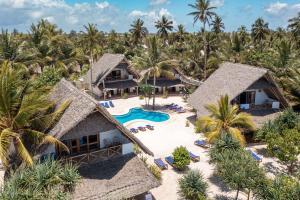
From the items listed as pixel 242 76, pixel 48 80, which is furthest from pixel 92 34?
pixel 242 76

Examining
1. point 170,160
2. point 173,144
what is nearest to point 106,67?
point 173,144

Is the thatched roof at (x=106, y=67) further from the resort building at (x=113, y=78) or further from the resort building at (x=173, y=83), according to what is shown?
the resort building at (x=173, y=83)

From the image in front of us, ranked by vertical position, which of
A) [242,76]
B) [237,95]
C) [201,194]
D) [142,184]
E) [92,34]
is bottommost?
[201,194]

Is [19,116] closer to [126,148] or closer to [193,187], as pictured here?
[126,148]

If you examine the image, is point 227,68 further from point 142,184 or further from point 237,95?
point 142,184

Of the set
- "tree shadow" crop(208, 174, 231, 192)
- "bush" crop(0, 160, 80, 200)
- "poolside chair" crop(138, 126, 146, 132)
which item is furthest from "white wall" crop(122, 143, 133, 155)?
"poolside chair" crop(138, 126, 146, 132)
